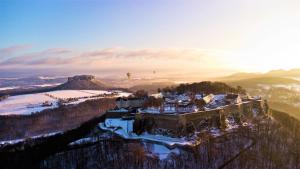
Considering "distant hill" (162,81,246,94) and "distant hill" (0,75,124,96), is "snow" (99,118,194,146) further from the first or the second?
"distant hill" (0,75,124,96)

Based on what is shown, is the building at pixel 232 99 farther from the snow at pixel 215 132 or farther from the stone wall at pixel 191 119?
the snow at pixel 215 132

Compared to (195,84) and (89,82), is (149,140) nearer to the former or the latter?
(195,84)

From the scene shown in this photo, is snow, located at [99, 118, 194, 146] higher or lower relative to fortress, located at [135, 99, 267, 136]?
lower

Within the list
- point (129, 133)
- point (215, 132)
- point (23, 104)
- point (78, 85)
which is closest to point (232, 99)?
point (215, 132)

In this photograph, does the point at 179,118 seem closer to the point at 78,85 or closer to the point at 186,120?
the point at 186,120

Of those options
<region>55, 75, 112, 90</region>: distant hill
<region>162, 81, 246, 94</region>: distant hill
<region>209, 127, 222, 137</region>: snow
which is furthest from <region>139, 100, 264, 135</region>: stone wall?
<region>55, 75, 112, 90</region>: distant hill

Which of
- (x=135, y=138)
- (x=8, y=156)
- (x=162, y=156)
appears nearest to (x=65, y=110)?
(x=8, y=156)
